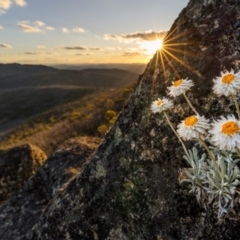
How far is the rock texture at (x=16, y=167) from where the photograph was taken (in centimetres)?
901

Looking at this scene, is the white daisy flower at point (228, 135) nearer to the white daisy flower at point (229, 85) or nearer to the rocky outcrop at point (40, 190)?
the white daisy flower at point (229, 85)

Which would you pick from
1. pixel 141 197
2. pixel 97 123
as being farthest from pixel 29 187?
pixel 97 123

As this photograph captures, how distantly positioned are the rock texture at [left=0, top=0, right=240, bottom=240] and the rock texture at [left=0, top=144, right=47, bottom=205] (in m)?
4.44

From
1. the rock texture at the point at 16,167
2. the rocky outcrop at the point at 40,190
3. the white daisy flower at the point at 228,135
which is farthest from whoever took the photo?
the rock texture at the point at 16,167

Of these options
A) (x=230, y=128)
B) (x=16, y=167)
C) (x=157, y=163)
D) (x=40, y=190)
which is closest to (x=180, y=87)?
(x=230, y=128)

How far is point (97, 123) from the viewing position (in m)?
28.2

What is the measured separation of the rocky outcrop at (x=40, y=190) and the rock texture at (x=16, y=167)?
5.97 feet

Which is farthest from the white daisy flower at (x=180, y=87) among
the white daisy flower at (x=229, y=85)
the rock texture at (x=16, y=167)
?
the rock texture at (x=16, y=167)

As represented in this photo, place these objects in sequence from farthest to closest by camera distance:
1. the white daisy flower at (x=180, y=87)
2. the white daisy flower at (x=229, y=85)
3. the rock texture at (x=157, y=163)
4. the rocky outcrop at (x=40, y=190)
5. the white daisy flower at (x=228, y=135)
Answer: the rocky outcrop at (x=40, y=190) < the rock texture at (x=157, y=163) < the white daisy flower at (x=180, y=87) < the white daisy flower at (x=229, y=85) < the white daisy flower at (x=228, y=135)

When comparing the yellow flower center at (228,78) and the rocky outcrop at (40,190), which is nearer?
the yellow flower center at (228,78)

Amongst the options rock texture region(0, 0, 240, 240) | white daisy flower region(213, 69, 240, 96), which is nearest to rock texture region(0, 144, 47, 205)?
rock texture region(0, 0, 240, 240)

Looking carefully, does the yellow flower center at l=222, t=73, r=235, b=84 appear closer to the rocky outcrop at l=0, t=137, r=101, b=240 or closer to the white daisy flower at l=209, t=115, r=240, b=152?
the white daisy flower at l=209, t=115, r=240, b=152

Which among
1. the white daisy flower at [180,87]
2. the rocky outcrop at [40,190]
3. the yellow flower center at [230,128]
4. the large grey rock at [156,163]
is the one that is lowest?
the rocky outcrop at [40,190]

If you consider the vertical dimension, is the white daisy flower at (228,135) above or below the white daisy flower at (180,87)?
below
